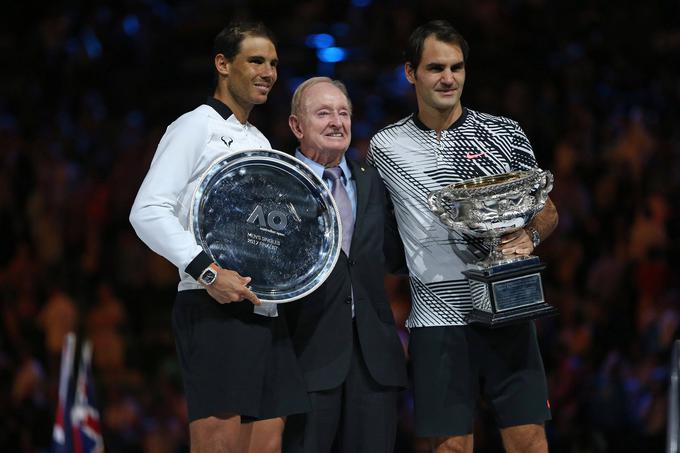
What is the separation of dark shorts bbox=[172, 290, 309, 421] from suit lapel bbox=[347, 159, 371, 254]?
0.53m

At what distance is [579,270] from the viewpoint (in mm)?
8180

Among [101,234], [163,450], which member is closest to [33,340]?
[101,234]

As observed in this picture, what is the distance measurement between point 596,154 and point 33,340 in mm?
4545

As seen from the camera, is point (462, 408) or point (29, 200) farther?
point (29, 200)

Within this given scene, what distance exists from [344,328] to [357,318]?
0.07m

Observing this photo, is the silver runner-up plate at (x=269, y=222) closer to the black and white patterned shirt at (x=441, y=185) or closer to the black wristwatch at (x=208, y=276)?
the black wristwatch at (x=208, y=276)

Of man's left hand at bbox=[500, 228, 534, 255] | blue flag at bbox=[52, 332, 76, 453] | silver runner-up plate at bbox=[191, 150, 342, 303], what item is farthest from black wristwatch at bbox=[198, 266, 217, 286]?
blue flag at bbox=[52, 332, 76, 453]

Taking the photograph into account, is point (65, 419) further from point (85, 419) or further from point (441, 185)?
point (441, 185)

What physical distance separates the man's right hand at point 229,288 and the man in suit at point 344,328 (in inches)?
15.8

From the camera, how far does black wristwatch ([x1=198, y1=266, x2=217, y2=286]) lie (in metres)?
3.91

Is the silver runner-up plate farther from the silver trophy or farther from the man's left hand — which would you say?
the man's left hand

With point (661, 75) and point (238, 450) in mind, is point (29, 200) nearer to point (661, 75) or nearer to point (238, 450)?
point (661, 75)

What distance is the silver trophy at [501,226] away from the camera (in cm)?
412

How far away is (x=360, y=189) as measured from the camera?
14.5ft
